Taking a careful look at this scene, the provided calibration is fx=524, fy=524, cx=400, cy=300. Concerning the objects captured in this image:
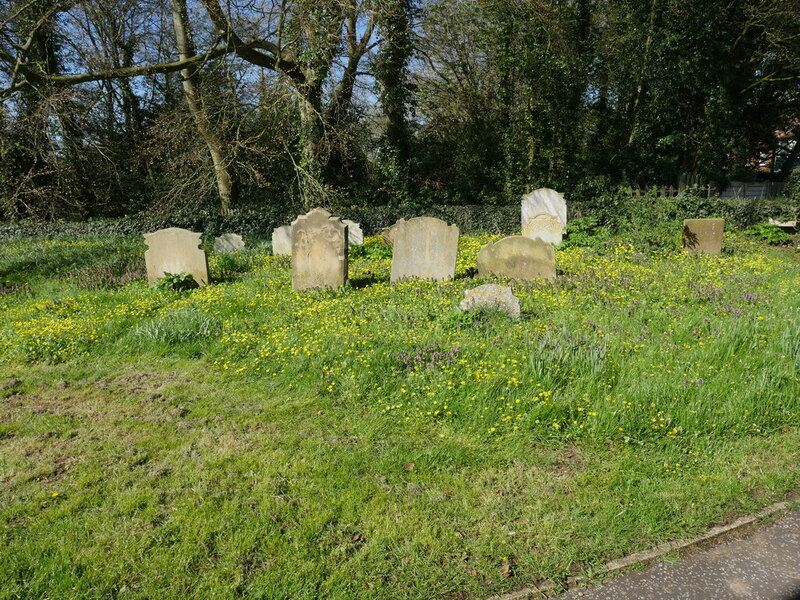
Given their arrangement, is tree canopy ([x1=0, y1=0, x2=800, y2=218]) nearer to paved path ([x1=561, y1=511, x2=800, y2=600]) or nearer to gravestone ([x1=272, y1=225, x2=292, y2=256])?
gravestone ([x1=272, y1=225, x2=292, y2=256])

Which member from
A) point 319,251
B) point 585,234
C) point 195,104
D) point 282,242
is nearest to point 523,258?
point 319,251

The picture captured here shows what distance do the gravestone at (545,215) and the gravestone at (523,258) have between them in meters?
5.19

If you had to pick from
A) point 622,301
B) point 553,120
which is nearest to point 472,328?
point 622,301

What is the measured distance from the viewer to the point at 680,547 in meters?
2.92

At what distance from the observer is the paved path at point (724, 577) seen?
103 inches

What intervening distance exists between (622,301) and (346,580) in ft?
19.4

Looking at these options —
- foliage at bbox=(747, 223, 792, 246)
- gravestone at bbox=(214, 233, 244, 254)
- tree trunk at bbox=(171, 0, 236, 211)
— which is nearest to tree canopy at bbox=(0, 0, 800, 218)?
tree trunk at bbox=(171, 0, 236, 211)

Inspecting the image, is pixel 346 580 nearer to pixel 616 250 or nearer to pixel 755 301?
pixel 755 301

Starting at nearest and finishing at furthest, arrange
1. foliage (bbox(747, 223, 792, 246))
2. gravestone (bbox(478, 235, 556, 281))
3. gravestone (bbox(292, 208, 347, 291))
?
gravestone (bbox(292, 208, 347, 291)), gravestone (bbox(478, 235, 556, 281)), foliage (bbox(747, 223, 792, 246))

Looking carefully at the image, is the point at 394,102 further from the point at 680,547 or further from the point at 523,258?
the point at 680,547

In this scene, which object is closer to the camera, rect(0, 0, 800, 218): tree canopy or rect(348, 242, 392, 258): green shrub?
rect(348, 242, 392, 258): green shrub

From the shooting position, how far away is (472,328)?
6.03 meters

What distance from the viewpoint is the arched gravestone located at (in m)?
8.81

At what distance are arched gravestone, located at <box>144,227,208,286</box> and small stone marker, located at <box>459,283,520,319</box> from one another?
4.79 m
